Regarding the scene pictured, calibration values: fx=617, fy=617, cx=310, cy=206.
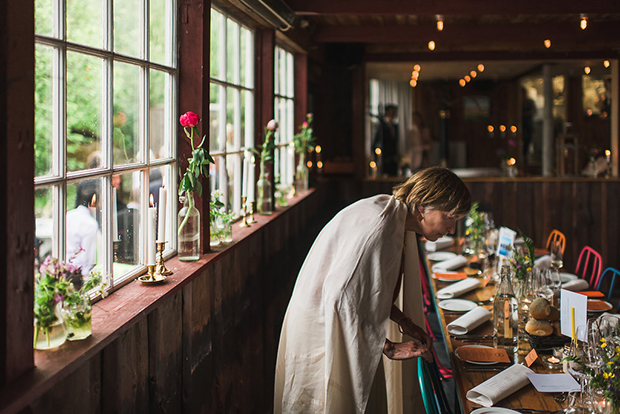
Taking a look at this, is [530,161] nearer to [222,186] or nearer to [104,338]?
[222,186]

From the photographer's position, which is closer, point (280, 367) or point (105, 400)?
point (105, 400)

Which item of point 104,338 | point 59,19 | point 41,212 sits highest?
point 59,19

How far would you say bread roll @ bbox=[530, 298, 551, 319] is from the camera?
2.66 metres

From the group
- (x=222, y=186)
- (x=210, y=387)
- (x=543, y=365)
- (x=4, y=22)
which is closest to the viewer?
(x=4, y=22)

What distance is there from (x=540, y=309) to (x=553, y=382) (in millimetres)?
573

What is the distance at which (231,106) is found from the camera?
4117 millimetres

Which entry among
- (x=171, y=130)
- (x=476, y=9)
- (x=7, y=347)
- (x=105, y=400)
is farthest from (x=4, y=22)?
(x=476, y=9)

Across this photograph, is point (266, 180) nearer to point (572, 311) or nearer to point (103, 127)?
point (103, 127)

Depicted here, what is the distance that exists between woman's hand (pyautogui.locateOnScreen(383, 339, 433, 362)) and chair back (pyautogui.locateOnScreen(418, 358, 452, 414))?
0.04 metres

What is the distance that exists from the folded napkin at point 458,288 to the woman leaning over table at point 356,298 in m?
1.11

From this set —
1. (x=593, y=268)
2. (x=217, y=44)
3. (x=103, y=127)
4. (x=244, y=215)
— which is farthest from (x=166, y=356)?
(x=593, y=268)

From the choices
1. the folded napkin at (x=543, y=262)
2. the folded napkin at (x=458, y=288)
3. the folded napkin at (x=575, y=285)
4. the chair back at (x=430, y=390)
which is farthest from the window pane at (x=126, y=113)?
the folded napkin at (x=543, y=262)

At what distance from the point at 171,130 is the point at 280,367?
1.23 metres

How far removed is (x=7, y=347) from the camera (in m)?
1.43
